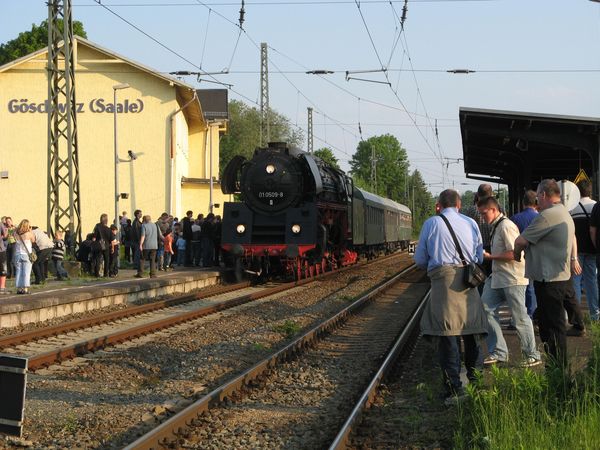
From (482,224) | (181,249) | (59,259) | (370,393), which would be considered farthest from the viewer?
(181,249)

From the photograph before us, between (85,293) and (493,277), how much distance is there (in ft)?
30.5

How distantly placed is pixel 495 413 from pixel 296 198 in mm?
15545

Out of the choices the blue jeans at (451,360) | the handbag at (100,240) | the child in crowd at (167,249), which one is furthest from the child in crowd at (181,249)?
the blue jeans at (451,360)

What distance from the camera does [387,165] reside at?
12131cm

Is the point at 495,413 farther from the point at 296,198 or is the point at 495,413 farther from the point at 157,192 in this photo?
the point at 157,192

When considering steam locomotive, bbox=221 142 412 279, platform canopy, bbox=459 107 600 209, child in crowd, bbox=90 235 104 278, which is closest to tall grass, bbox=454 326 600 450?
platform canopy, bbox=459 107 600 209

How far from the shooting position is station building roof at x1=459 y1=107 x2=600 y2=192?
58.3 ft

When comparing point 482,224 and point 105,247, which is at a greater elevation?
point 482,224

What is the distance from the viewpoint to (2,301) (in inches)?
557

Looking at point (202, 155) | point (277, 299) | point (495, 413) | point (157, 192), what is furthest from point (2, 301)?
point (202, 155)

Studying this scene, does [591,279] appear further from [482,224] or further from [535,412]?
[535,412]

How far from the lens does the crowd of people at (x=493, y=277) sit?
23.2ft

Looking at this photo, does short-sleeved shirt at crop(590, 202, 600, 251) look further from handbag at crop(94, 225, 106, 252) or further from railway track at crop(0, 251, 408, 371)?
handbag at crop(94, 225, 106, 252)

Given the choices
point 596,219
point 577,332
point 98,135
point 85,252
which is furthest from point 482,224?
point 98,135
